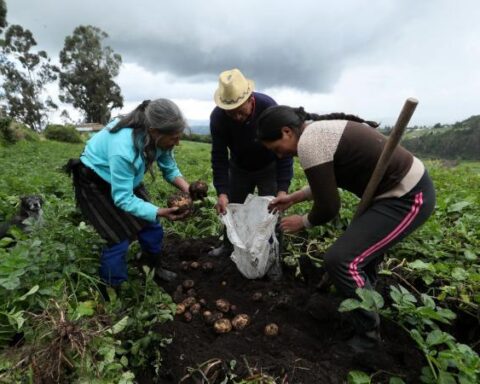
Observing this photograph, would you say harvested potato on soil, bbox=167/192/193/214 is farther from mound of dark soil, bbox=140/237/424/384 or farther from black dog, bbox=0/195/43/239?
black dog, bbox=0/195/43/239

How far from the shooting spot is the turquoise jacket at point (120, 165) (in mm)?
2141

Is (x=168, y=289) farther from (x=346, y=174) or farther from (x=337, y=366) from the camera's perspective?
(x=346, y=174)

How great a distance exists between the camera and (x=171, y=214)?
2.40 metres

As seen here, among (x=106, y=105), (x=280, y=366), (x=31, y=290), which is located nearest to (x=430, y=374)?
(x=280, y=366)

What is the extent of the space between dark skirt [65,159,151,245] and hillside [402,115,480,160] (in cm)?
3677

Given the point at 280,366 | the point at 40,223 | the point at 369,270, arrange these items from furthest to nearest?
the point at 369,270 → the point at 40,223 → the point at 280,366

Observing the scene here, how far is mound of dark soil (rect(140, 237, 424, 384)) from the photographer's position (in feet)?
5.96

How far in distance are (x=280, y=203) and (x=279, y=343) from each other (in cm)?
92

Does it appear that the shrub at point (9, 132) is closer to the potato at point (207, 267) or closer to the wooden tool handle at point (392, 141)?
the potato at point (207, 267)

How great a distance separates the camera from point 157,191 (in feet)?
16.9

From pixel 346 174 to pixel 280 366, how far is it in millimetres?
1055

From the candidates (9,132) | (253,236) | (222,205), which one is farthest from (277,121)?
(9,132)

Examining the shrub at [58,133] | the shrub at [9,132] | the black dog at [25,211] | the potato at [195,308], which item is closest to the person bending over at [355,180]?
the potato at [195,308]

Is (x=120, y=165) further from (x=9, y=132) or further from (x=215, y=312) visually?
(x=9, y=132)
